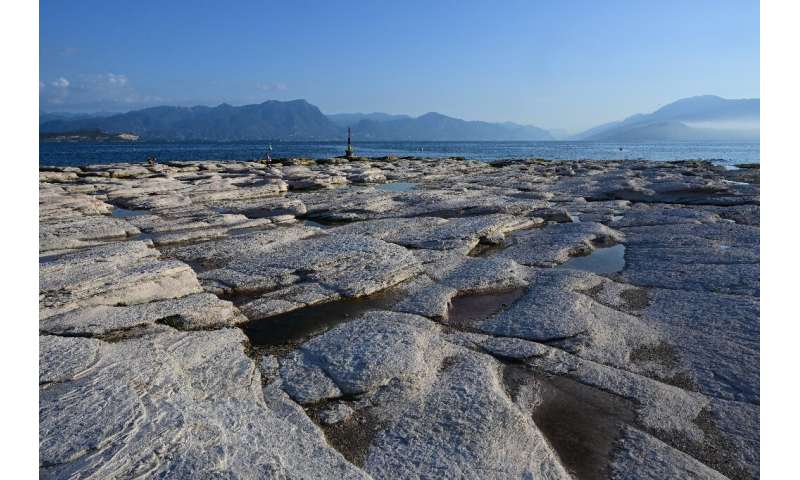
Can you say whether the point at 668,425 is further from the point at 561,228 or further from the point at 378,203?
the point at 378,203

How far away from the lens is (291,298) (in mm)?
7719

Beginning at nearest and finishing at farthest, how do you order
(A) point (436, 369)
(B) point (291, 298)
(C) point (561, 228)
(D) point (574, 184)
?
(A) point (436, 369) → (B) point (291, 298) → (C) point (561, 228) → (D) point (574, 184)

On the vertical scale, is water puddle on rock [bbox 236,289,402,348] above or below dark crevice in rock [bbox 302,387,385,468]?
above

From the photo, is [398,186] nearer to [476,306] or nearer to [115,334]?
[476,306]

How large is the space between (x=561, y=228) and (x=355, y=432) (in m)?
9.77

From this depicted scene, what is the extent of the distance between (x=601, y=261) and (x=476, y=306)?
161 inches

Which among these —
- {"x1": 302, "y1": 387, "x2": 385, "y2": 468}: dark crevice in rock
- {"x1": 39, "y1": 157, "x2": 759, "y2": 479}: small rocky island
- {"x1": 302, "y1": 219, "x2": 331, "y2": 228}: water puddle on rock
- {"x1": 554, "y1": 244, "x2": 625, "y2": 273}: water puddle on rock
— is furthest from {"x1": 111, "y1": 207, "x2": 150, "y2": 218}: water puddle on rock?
{"x1": 302, "y1": 387, "x2": 385, "y2": 468}: dark crevice in rock

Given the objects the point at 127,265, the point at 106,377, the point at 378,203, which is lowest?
the point at 106,377

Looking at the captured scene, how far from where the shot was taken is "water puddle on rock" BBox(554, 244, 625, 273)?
966 cm

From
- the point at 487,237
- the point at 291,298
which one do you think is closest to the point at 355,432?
the point at 291,298

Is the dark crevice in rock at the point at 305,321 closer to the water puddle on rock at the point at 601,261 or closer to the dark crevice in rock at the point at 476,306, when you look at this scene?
the dark crevice in rock at the point at 476,306

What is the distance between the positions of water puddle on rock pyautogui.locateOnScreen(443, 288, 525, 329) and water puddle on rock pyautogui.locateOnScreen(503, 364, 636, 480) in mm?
1411

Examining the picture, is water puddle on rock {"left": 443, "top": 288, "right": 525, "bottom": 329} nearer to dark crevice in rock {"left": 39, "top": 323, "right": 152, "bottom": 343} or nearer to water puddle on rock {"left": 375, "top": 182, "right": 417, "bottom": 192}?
dark crevice in rock {"left": 39, "top": 323, "right": 152, "bottom": 343}

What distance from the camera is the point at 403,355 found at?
18.4 ft
